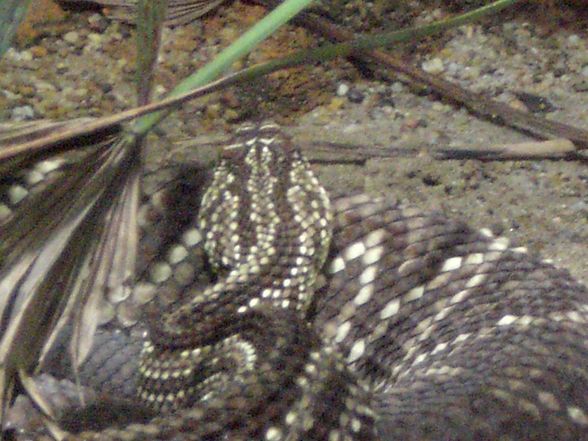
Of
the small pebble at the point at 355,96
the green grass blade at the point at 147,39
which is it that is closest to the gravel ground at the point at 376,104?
the small pebble at the point at 355,96

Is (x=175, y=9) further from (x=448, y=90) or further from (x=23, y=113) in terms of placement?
(x=448, y=90)

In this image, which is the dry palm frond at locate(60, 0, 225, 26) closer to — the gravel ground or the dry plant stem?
the gravel ground

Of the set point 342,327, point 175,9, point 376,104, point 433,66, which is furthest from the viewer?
point 433,66

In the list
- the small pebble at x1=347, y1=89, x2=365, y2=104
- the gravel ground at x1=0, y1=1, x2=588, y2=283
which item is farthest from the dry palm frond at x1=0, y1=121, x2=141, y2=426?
the small pebble at x1=347, y1=89, x2=365, y2=104

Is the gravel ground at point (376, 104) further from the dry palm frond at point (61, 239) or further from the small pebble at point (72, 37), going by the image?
the dry palm frond at point (61, 239)

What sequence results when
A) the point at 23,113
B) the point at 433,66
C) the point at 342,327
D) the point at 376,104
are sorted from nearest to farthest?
the point at 342,327 → the point at 23,113 → the point at 376,104 → the point at 433,66

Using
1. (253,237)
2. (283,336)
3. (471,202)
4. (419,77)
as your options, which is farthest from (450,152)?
(283,336)

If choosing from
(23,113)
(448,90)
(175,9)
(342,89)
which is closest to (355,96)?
(342,89)

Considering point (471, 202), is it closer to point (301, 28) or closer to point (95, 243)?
point (301, 28)
